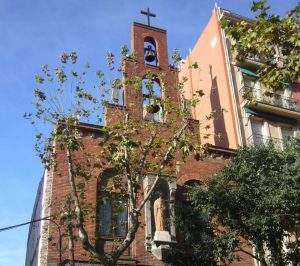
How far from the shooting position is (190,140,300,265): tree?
51.8ft

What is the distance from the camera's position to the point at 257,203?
1617cm

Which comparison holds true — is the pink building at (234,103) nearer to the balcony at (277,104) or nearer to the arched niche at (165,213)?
the balcony at (277,104)

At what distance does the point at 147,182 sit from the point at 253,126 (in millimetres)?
9407

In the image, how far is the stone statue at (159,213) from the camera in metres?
17.9

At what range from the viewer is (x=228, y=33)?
11.2 metres

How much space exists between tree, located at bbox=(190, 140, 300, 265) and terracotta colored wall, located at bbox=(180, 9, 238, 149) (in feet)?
25.0

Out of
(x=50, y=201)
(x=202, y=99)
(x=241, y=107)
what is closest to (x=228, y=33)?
(x=50, y=201)

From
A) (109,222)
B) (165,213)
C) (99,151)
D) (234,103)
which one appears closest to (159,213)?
(165,213)

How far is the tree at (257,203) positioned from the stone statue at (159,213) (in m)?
1.47

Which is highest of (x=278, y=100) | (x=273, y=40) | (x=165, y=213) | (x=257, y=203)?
(x=278, y=100)

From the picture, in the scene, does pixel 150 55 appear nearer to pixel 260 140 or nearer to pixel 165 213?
pixel 260 140

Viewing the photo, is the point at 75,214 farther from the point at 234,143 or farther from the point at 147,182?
the point at 234,143

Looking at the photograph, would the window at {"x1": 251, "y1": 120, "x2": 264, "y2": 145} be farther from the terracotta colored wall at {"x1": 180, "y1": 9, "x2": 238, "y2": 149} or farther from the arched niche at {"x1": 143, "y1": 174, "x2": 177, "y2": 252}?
the arched niche at {"x1": 143, "y1": 174, "x2": 177, "y2": 252}

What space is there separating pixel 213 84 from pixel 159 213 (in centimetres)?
1232
